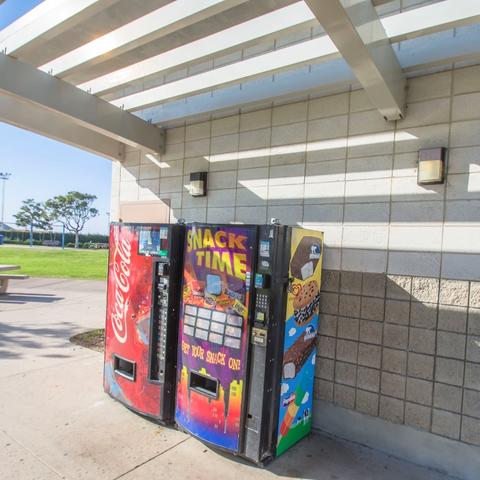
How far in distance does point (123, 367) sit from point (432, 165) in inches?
122

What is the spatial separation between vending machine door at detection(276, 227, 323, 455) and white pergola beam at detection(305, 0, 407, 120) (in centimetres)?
109

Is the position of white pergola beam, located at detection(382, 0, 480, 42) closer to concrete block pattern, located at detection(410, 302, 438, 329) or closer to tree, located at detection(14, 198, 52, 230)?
concrete block pattern, located at detection(410, 302, 438, 329)

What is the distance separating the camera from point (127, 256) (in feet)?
10.5

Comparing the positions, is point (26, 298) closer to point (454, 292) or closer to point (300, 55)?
point (300, 55)

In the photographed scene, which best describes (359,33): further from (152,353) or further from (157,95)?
(152,353)

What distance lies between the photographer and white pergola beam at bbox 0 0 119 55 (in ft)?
7.64

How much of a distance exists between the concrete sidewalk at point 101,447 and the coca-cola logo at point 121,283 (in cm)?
72

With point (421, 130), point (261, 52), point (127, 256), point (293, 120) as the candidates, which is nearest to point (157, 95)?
point (261, 52)

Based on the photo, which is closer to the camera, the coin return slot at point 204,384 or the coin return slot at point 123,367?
the coin return slot at point 204,384

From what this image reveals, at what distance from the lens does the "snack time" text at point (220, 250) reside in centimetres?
254

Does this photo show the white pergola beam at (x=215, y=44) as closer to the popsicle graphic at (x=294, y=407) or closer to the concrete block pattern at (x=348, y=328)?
the concrete block pattern at (x=348, y=328)

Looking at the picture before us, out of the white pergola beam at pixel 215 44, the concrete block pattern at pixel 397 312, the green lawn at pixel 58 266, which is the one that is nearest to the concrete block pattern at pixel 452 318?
the concrete block pattern at pixel 397 312

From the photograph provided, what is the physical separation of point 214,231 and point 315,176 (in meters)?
1.13

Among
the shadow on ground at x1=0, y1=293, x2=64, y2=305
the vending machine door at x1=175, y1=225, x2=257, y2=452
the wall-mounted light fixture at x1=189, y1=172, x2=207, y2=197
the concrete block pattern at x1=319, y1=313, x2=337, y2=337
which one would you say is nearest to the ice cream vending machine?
the vending machine door at x1=175, y1=225, x2=257, y2=452
